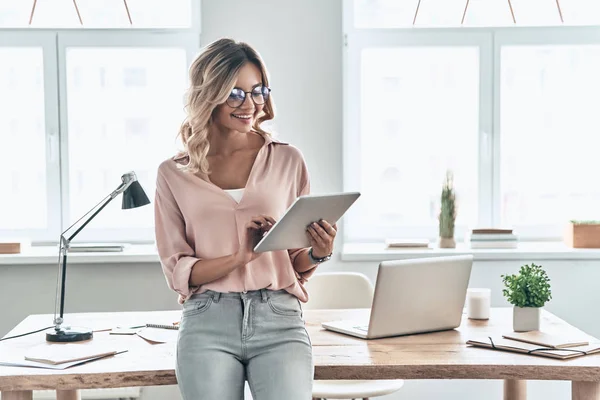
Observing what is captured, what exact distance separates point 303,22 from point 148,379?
7.23 feet

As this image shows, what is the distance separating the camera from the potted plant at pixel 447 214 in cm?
395

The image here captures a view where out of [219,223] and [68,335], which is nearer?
[219,223]

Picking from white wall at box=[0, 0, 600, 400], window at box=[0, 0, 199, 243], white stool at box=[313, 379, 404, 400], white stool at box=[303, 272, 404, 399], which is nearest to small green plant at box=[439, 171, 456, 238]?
white wall at box=[0, 0, 600, 400]

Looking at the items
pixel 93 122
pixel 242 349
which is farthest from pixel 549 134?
pixel 242 349

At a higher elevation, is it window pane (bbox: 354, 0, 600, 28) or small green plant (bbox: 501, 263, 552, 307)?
window pane (bbox: 354, 0, 600, 28)

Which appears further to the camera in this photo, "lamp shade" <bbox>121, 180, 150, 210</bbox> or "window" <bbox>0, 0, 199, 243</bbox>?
"window" <bbox>0, 0, 199, 243</bbox>

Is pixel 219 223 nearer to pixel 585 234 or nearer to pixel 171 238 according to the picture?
pixel 171 238

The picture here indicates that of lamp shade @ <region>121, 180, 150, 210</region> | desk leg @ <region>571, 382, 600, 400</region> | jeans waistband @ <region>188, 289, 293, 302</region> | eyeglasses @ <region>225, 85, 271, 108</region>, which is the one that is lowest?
desk leg @ <region>571, 382, 600, 400</region>

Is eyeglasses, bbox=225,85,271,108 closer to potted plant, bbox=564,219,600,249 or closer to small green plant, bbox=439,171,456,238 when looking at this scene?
small green plant, bbox=439,171,456,238

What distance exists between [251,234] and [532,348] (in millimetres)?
852

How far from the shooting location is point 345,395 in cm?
298

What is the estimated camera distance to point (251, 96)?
8.02 ft

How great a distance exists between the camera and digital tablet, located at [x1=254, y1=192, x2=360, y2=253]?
2.13 m

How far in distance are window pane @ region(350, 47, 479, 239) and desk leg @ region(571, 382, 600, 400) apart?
2013 millimetres
